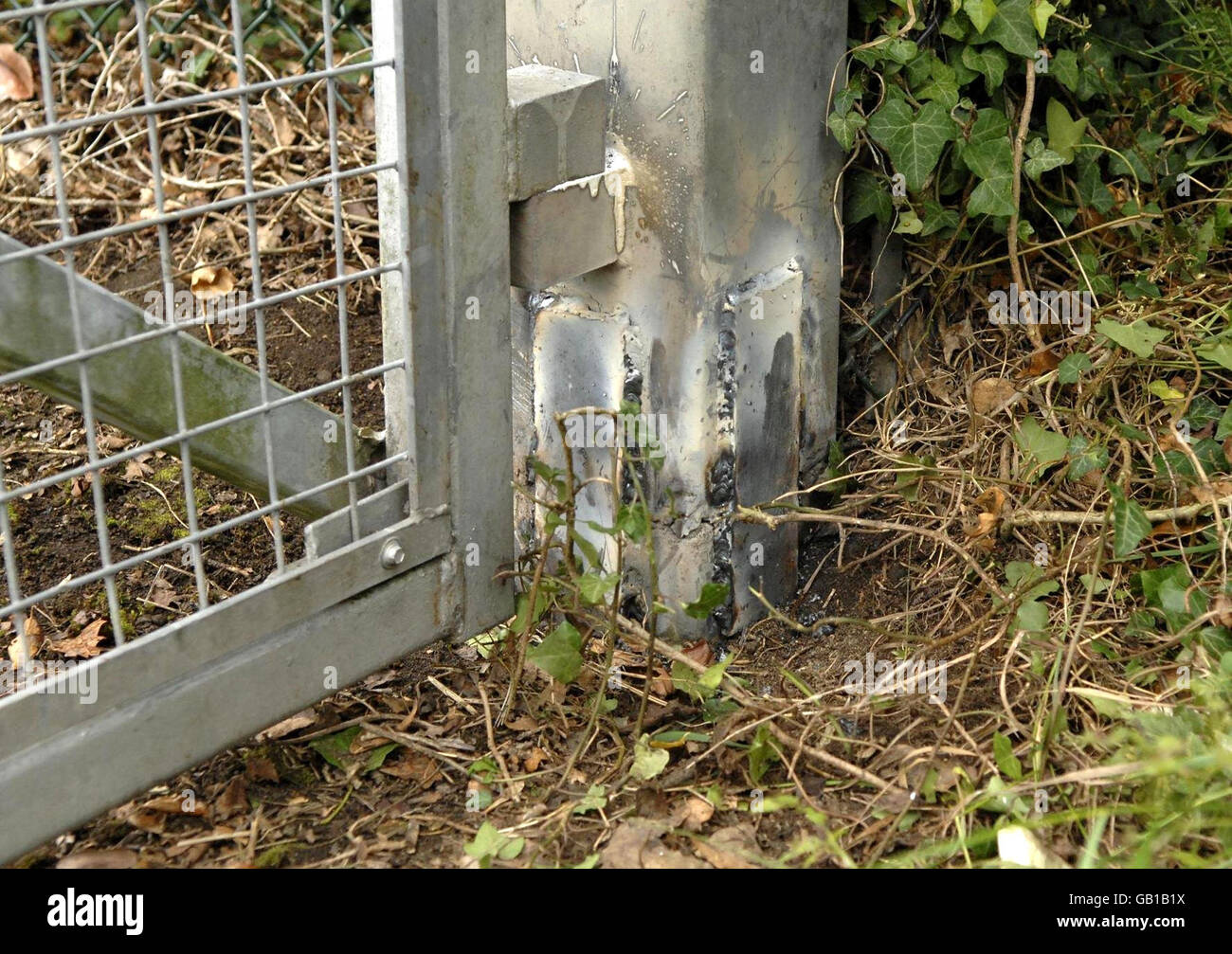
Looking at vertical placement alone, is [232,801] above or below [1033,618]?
below

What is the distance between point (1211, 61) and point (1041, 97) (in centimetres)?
34

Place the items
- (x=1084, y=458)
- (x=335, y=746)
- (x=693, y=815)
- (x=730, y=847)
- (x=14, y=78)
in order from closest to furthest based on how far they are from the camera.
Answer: (x=730, y=847)
(x=693, y=815)
(x=335, y=746)
(x=1084, y=458)
(x=14, y=78)

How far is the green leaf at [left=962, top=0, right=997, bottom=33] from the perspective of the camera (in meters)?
2.60

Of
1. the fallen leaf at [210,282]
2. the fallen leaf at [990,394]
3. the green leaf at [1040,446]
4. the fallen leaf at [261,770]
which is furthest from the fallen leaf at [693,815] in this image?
the fallen leaf at [210,282]

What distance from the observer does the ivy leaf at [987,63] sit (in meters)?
2.68

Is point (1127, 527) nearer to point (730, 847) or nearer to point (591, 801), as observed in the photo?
point (730, 847)

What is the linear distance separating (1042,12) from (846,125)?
41cm

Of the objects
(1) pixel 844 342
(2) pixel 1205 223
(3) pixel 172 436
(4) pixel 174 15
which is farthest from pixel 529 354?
(4) pixel 174 15

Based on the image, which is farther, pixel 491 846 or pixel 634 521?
pixel 634 521

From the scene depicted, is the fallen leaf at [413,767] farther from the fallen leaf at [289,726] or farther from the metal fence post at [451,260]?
the metal fence post at [451,260]

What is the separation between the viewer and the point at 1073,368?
269 centimetres

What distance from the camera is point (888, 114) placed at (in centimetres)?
261

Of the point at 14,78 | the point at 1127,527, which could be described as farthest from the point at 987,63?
the point at 14,78

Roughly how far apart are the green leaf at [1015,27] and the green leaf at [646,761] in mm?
1420
